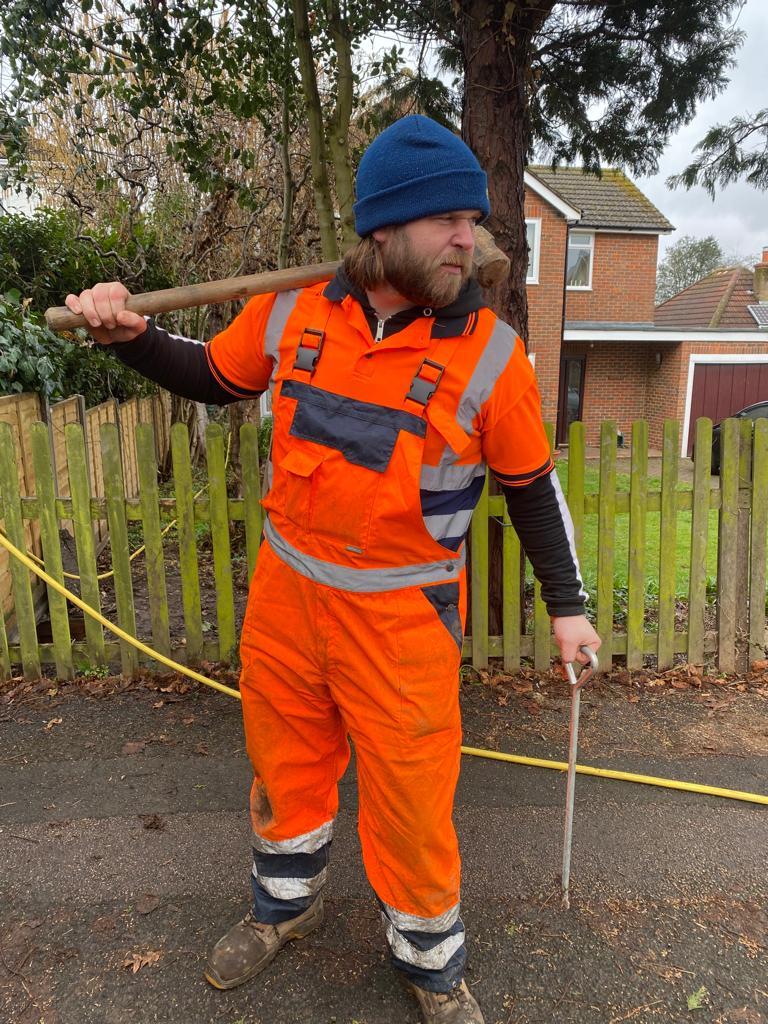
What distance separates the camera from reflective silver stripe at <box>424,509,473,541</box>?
194cm

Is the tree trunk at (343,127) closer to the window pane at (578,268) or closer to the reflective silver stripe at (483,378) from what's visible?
the reflective silver stripe at (483,378)

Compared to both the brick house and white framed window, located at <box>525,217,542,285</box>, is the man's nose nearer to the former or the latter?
the brick house

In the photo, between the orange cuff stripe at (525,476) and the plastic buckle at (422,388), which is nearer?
the plastic buckle at (422,388)

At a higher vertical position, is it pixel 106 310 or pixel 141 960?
pixel 106 310

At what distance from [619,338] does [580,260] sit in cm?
249

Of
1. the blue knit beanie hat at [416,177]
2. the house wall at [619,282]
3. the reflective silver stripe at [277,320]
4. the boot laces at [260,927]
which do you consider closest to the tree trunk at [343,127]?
the reflective silver stripe at [277,320]

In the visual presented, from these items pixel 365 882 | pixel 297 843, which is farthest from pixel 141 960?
pixel 365 882

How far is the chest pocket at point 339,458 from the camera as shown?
1836 mm

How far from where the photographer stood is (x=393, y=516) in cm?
187

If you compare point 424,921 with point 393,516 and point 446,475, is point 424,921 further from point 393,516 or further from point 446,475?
point 446,475

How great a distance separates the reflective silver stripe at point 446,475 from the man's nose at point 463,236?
51 cm

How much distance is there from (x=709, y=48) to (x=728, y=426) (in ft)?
7.54

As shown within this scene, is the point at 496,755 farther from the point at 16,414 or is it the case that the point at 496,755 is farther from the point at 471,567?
the point at 16,414

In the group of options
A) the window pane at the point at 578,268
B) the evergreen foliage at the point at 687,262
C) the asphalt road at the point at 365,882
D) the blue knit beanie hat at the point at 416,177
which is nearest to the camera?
the blue knit beanie hat at the point at 416,177
